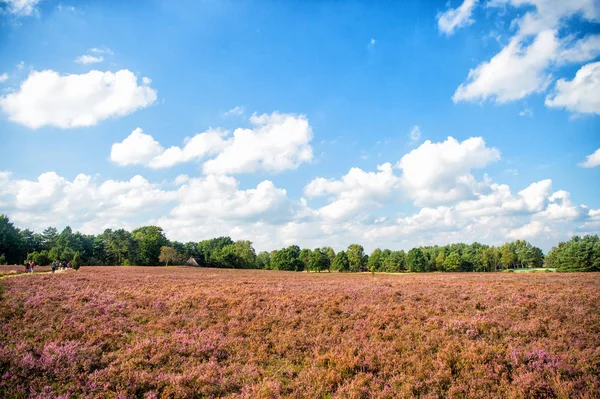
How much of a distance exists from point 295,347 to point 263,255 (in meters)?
144

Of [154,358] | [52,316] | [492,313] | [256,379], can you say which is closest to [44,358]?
[154,358]

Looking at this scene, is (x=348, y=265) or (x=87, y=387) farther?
(x=348, y=265)

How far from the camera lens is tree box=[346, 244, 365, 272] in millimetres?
122375

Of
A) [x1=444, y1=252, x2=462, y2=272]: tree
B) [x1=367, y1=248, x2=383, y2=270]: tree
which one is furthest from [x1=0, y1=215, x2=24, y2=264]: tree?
[x1=444, y1=252, x2=462, y2=272]: tree

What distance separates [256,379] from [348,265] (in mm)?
115863

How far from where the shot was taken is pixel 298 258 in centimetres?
12300

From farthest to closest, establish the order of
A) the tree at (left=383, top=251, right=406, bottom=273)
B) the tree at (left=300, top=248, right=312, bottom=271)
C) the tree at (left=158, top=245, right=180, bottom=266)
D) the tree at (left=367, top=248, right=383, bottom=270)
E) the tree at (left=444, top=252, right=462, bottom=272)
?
the tree at (left=367, top=248, right=383, bottom=270), the tree at (left=300, top=248, right=312, bottom=271), the tree at (left=383, top=251, right=406, bottom=273), the tree at (left=444, top=252, right=462, bottom=272), the tree at (left=158, top=245, right=180, bottom=266)

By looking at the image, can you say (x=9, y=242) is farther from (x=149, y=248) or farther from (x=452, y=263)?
(x=452, y=263)

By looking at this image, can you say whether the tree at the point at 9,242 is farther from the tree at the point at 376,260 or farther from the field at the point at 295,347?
A: the tree at the point at 376,260

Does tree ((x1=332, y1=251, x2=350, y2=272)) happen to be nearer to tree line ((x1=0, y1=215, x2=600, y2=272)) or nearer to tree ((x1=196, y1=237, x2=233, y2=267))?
tree line ((x1=0, y1=215, x2=600, y2=272))

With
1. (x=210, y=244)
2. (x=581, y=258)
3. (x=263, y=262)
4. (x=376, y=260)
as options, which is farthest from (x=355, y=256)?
(x=210, y=244)

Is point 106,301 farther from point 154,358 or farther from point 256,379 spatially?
point 256,379

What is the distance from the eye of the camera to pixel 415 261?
11431 centimetres

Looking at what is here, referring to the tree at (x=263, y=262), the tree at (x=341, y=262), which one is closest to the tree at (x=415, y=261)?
the tree at (x=341, y=262)
